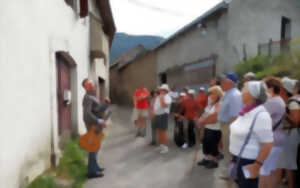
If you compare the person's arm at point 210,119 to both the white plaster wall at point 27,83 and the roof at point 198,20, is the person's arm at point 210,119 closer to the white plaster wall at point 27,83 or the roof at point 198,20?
the white plaster wall at point 27,83

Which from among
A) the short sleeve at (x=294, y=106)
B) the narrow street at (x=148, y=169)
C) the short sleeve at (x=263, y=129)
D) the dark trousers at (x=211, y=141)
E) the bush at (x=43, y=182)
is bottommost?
the narrow street at (x=148, y=169)

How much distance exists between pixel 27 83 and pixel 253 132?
126 inches

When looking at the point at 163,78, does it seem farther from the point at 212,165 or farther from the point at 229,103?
the point at 229,103

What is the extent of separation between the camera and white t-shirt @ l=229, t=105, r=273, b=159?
2.18 m

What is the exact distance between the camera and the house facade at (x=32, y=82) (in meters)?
2.98

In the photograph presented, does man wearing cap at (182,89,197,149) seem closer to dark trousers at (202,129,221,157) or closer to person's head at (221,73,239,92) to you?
dark trousers at (202,129,221,157)

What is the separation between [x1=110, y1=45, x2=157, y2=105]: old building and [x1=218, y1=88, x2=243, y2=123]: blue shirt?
12902 mm

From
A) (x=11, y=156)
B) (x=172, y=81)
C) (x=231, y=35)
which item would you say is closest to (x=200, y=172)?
(x=11, y=156)

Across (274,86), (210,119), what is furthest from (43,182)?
(274,86)

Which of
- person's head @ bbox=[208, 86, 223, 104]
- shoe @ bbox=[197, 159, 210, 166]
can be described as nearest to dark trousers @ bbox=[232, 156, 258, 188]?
person's head @ bbox=[208, 86, 223, 104]

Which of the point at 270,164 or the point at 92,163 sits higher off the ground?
the point at 270,164

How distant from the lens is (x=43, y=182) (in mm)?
3496

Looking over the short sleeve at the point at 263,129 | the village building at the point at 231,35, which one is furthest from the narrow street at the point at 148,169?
the village building at the point at 231,35

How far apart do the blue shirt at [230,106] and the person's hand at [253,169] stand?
1.64 meters
